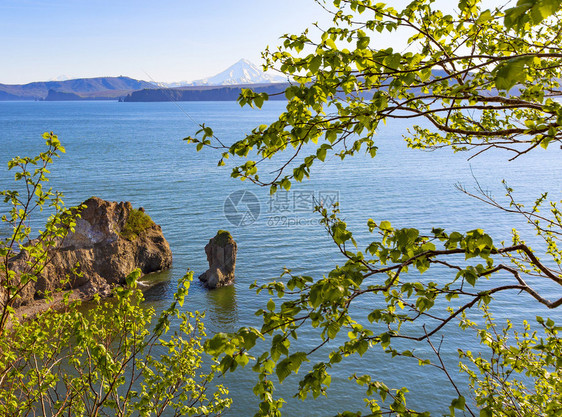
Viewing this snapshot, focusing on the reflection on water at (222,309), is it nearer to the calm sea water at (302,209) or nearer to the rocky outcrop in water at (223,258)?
the calm sea water at (302,209)

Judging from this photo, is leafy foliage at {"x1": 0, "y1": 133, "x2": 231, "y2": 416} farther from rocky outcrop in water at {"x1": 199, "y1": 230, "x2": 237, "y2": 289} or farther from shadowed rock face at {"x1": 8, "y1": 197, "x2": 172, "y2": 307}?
rocky outcrop in water at {"x1": 199, "y1": 230, "x2": 237, "y2": 289}

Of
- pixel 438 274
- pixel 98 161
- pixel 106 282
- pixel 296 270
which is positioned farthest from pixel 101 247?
pixel 98 161

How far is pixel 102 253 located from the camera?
95.9 feet

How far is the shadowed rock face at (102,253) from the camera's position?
2677cm

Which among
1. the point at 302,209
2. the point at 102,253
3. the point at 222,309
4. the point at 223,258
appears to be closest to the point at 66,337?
the point at 222,309

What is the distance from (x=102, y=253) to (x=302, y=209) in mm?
21059

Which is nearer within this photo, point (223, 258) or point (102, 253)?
point (102, 253)

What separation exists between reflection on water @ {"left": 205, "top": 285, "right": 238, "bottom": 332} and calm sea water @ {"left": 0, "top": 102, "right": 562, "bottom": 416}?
0.19ft

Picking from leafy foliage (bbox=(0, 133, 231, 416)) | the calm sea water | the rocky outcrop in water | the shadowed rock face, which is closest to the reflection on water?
the calm sea water

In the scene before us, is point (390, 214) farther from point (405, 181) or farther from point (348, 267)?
point (348, 267)

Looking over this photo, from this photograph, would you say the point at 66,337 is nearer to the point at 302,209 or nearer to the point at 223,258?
the point at 223,258

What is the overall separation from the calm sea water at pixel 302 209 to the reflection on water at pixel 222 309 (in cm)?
6

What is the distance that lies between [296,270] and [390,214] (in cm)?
1549

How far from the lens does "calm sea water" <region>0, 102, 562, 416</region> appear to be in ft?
65.2
